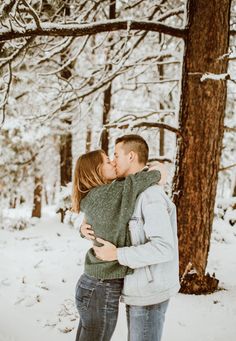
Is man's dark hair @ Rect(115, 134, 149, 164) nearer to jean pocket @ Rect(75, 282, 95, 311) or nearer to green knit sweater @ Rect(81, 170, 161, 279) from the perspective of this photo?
green knit sweater @ Rect(81, 170, 161, 279)

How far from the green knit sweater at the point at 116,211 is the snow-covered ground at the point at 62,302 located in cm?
206

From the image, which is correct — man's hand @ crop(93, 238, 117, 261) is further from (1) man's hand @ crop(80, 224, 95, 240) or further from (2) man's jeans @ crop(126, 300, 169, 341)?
(2) man's jeans @ crop(126, 300, 169, 341)

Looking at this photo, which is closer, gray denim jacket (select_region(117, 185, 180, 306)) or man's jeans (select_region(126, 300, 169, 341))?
gray denim jacket (select_region(117, 185, 180, 306))

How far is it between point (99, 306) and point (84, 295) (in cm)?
13

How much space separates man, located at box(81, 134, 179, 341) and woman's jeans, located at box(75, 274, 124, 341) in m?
0.09

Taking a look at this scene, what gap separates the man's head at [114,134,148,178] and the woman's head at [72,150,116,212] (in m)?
0.09

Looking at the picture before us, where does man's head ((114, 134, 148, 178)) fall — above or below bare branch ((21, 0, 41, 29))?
below

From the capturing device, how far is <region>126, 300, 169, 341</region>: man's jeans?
2.53m

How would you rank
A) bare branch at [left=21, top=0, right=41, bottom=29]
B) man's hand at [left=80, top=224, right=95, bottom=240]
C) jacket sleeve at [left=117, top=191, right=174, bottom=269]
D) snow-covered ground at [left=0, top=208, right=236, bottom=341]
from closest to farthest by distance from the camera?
jacket sleeve at [left=117, top=191, right=174, bottom=269]
man's hand at [left=80, top=224, right=95, bottom=240]
bare branch at [left=21, top=0, right=41, bottom=29]
snow-covered ground at [left=0, top=208, right=236, bottom=341]

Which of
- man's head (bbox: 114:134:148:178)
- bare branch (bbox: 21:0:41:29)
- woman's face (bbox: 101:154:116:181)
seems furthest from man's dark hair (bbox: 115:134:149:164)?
bare branch (bbox: 21:0:41:29)

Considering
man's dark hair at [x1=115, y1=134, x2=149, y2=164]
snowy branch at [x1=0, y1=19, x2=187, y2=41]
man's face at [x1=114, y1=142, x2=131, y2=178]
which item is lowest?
man's face at [x1=114, y1=142, x2=131, y2=178]

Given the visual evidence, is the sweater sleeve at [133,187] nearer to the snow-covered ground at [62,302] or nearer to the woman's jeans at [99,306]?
the woman's jeans at [99,306]

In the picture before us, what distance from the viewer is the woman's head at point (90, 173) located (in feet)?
9.04

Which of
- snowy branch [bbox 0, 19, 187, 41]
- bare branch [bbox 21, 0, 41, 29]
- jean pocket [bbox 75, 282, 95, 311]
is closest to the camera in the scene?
jean pocket [bbox 75, 282, 95, 311]
